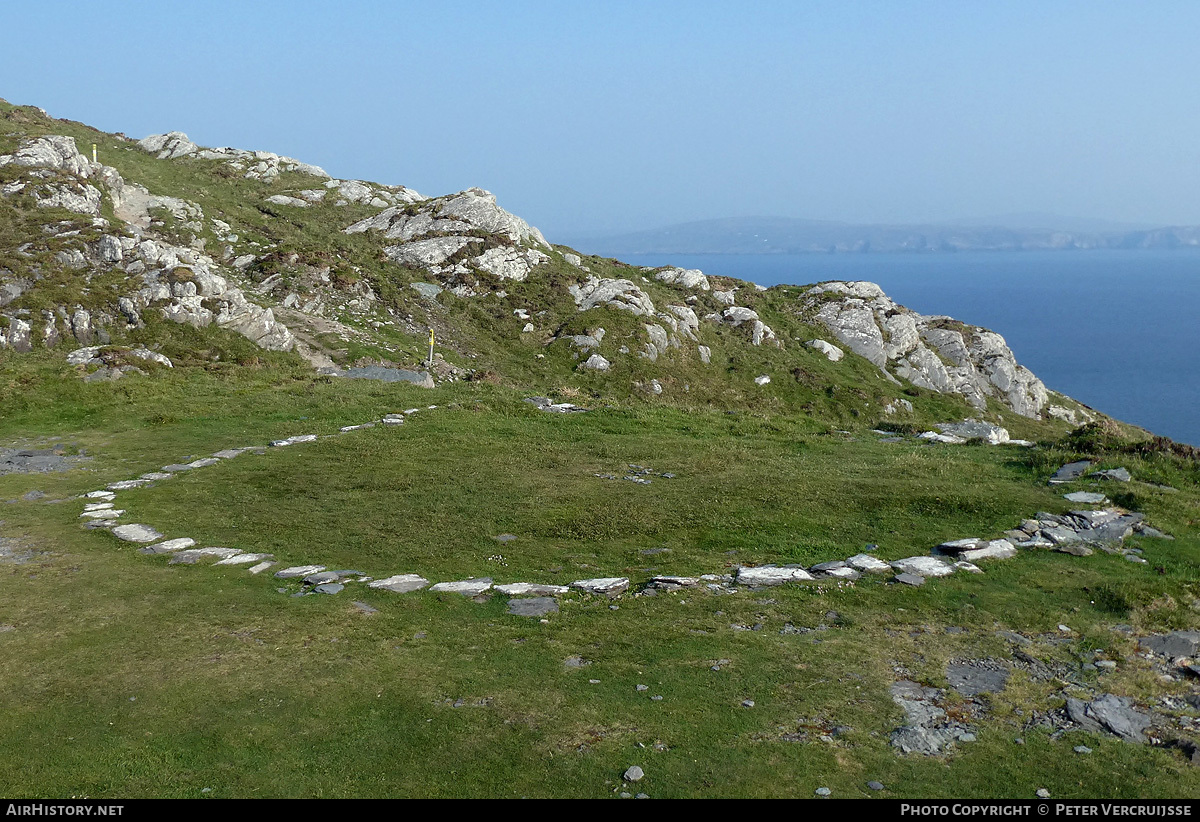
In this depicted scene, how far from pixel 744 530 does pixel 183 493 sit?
1563cm

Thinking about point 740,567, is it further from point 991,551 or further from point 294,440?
point 294,440

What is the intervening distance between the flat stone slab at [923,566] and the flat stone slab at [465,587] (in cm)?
875

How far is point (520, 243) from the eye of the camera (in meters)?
70.5

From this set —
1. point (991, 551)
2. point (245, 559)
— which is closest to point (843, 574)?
point (991, 551)

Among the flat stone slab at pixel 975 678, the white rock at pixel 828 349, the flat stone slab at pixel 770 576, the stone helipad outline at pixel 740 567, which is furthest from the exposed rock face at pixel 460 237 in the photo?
the flat stone slab at pixel 975 678

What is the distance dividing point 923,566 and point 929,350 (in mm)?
64235

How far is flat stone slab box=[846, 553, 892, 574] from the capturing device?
16.9 meters

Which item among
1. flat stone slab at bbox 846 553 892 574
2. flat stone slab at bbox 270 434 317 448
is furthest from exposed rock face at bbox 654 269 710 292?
flat stone slab at bbox 846 553 892 574

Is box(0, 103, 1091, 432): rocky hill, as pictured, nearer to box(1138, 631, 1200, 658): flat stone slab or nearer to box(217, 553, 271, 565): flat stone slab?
box(217, 553, 271, 565): flat stone slab

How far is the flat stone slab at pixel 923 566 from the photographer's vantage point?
16719mm

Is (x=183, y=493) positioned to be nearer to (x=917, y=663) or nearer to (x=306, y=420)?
(x=306, y=420)

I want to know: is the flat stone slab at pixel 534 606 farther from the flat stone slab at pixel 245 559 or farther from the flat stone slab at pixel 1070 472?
the flat stone slab at pixel 1070 472

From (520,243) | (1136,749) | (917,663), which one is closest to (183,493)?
(917,663)

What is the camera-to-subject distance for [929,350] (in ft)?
248
